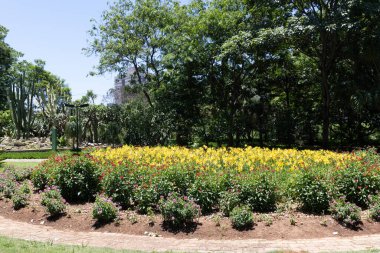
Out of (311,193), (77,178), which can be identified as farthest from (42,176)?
(311,193)

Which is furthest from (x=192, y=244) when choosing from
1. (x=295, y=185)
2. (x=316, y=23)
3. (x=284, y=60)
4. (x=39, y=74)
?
(x=39, y=74)

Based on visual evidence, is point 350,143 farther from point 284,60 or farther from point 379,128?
point 284,60

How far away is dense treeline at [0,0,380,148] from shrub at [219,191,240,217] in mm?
10411

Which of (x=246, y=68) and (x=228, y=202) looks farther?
(x=246, y=68)

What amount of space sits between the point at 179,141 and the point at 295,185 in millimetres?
12533

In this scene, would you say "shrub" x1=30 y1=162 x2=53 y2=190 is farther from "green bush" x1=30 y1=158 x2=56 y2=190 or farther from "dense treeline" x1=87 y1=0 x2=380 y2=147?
"dense treeline" x1=87 y1=0 x2=380 y2=147

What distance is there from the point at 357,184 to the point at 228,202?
2.29 metres

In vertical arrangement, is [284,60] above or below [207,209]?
above

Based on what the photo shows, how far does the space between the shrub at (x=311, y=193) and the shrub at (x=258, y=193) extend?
446 millimetres

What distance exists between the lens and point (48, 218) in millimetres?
6680

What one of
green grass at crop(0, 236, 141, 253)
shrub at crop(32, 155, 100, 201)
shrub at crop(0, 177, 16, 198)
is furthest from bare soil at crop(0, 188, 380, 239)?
shrub at crop(0, 177, 16, 198)

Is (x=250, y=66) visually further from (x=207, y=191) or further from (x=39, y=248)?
(x=39, y=248)

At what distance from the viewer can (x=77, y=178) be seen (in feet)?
24.0

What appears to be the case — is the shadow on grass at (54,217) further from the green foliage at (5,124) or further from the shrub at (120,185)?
the green foliage at (5,124)
